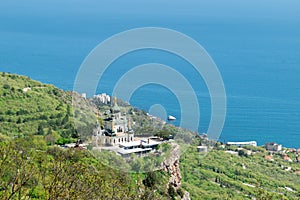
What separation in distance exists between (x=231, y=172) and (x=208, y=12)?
2309 inches

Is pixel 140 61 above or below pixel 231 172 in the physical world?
above

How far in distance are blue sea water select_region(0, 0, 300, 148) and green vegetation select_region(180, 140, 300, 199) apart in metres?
1.64

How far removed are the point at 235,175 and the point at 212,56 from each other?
24.3m

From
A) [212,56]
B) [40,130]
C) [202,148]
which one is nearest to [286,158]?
[202,148]

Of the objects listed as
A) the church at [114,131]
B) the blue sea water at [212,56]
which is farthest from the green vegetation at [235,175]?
the church at [114,131]

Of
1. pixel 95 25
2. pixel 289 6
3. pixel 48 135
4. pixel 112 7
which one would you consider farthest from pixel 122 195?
pixel 289 6

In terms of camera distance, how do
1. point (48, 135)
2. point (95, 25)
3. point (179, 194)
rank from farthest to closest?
point (95, 25), point (48, 135), point (179, 194)

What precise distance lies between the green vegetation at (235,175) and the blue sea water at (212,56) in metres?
1.64

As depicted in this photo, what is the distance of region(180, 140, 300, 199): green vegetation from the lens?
13.2 m

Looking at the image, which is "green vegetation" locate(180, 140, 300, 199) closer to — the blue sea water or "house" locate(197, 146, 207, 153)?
"house" locate(197, 146, 207, 153)

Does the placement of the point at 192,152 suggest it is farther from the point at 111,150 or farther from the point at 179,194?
the point at 111,150

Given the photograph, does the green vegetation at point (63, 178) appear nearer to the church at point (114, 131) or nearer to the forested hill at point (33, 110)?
the church at point (114, 131)

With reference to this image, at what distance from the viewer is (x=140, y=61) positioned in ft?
107

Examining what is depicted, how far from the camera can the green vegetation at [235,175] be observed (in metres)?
13.2
